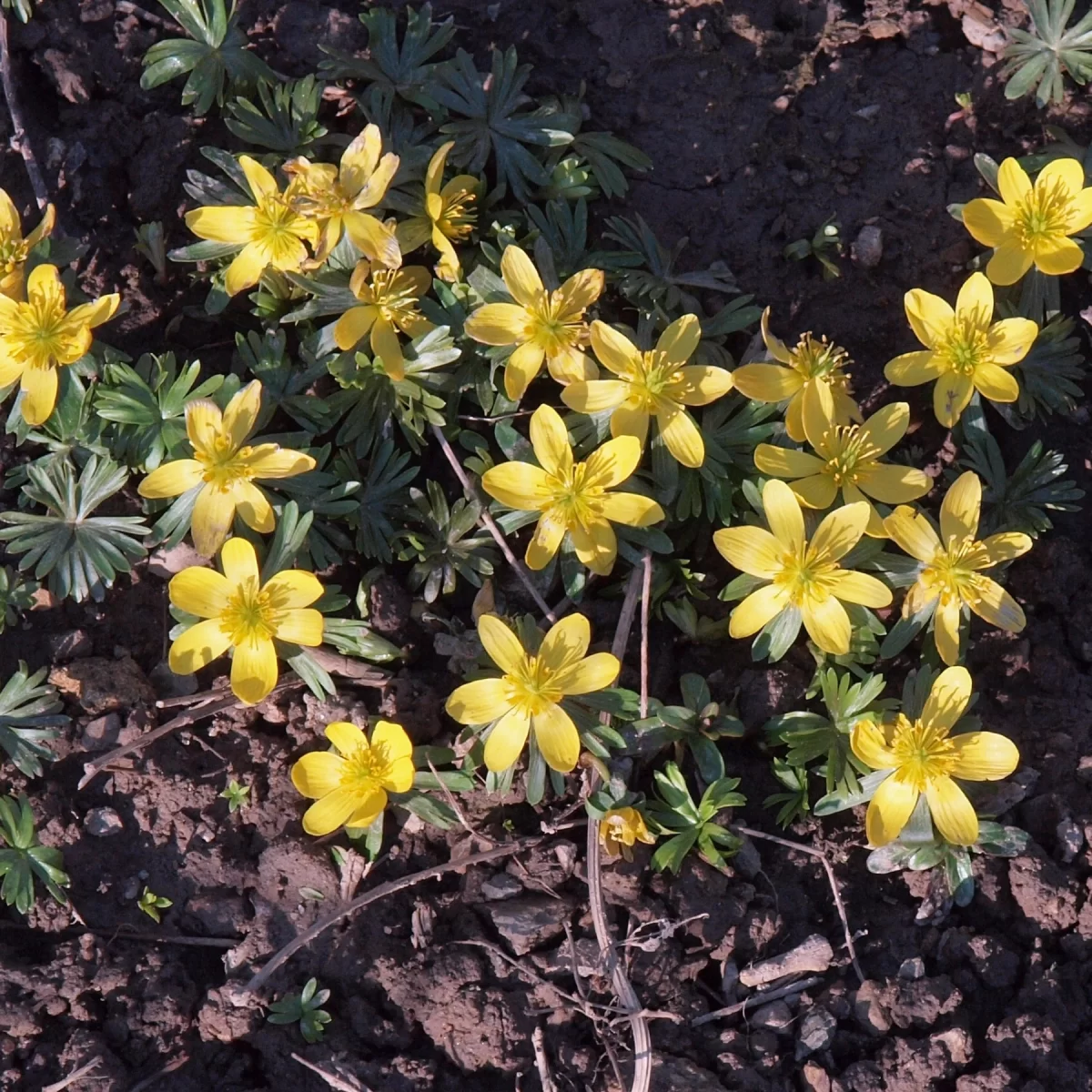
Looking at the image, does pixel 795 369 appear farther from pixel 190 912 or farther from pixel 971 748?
pixel 190 912

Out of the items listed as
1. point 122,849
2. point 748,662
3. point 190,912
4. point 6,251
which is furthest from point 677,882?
point 6,251

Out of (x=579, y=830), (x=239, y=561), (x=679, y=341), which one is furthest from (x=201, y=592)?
(x=679, y=341)

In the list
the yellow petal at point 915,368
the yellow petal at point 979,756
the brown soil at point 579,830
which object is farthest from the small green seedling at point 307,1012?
the yellow petal at point 915,368

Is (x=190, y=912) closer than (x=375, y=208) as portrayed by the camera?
Yes

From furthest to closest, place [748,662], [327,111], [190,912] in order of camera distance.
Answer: [327,111]
[748,662]
[190,912]

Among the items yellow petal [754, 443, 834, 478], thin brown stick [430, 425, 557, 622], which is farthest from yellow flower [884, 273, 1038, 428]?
thin brown stick [430, 425, 557, 622]

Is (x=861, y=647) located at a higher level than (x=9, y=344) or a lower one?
lower
